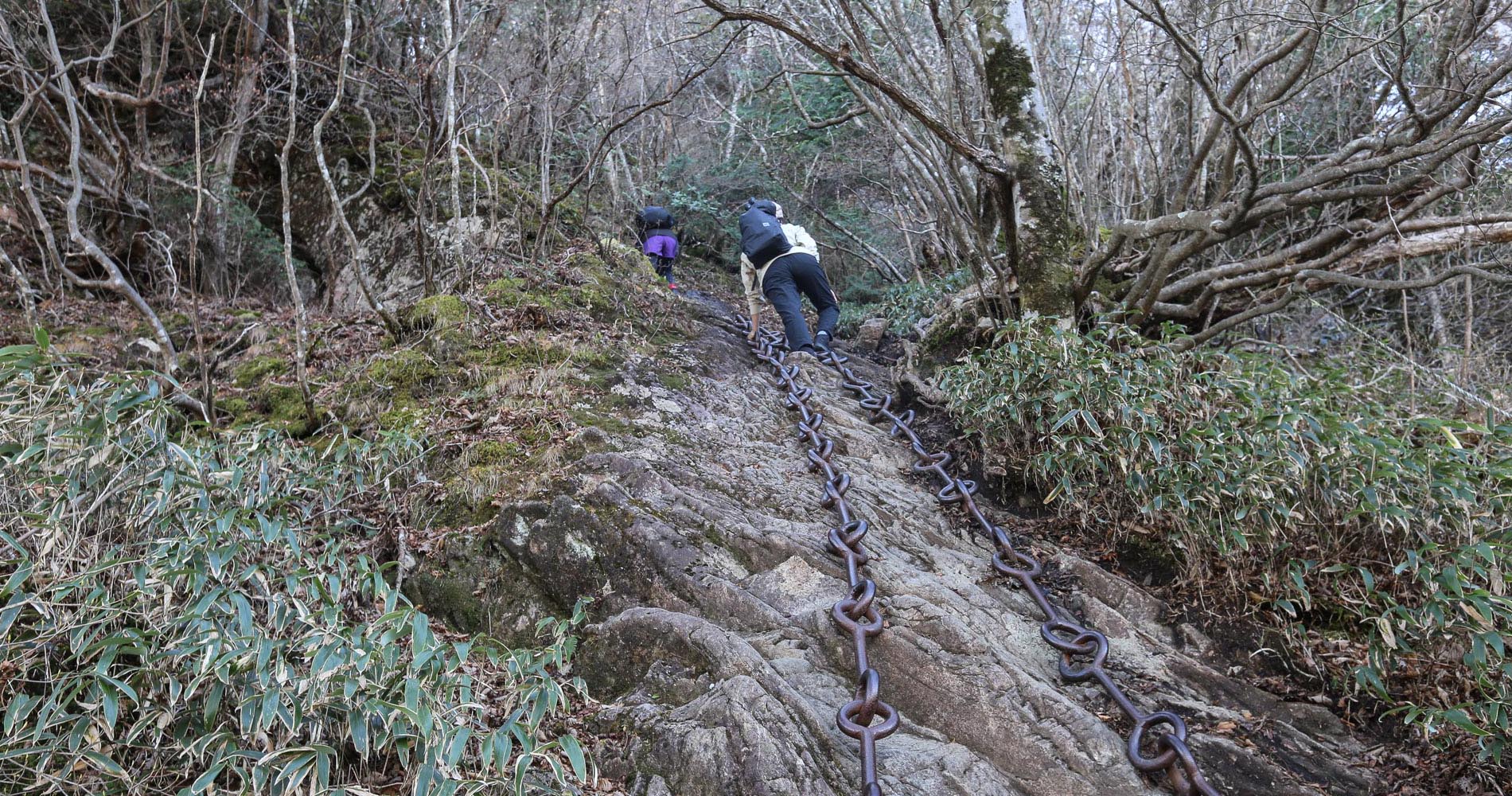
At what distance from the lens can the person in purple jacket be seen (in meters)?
10.0

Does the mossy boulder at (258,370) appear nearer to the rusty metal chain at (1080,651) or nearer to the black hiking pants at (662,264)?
the black hiking pants at (662,264)

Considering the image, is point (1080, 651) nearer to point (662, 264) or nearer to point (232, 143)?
point (662, 264)

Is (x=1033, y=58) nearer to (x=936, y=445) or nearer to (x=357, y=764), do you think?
(x=936, y=445)

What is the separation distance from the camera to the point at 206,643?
6.63ft

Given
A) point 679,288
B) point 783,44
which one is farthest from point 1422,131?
point 783,44

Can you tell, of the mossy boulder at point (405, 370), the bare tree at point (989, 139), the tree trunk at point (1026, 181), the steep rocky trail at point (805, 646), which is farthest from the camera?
the tree trunk at point (1026, 181)

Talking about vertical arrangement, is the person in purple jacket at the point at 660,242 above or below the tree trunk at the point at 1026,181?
below

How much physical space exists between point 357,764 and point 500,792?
44cm

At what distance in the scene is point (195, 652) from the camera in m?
2.05

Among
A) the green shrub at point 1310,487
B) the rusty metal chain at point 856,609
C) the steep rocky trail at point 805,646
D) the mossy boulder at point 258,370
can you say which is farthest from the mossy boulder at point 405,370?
the green shrub at point 1310,487

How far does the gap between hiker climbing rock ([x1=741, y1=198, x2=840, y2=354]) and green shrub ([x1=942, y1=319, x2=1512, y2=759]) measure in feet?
8.79

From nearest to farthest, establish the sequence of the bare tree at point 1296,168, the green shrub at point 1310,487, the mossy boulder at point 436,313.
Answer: the green shrub at point 1310,487, the bare tree at point 1296,168, the mossy boulder at point 436,313

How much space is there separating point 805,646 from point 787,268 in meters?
4.65

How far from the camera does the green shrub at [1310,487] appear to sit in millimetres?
2717
